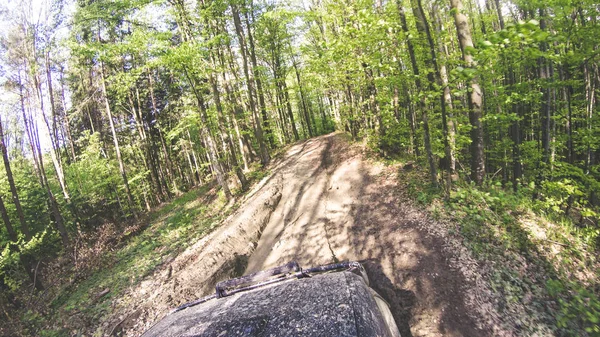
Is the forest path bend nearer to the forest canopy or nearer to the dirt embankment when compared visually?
the dirt embankment

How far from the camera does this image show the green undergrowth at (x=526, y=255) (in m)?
4.58

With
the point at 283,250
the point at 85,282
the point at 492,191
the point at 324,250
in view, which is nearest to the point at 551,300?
the point at 492,191

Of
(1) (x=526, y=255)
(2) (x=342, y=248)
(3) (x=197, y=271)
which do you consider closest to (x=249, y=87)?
(3) (x=197, y=271)

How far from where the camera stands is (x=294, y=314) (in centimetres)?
249

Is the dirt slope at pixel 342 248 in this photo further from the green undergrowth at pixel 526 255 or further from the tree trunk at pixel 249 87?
the tree trunk at pixel 249 87

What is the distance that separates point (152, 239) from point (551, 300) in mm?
13269

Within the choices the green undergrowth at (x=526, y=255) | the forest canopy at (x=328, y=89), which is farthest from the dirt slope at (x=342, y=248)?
the forest canopy at (x=328, y=89)

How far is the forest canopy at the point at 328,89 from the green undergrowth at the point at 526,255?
53cm

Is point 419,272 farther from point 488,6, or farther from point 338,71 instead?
point 488,6

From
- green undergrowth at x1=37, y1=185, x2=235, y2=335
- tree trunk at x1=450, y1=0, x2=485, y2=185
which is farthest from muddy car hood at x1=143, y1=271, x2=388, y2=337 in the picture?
tree trunk at x1=450, y1=0, x2=485, y2=185

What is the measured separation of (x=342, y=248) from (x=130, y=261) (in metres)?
8.31

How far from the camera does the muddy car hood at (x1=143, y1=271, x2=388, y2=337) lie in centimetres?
227

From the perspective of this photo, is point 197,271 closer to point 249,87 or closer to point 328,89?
point 249,87

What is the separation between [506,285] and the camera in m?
5.12
